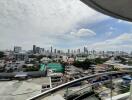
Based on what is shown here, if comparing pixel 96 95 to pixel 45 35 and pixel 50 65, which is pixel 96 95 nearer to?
pixel 50 65

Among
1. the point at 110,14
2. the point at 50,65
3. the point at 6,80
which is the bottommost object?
the point at 6,80

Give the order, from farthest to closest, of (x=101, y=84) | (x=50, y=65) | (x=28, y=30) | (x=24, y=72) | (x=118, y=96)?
(x=28, y=30) < (x=50, y=65) < (x=24, y=72) < (x=118, y=96) < (x=101, y=84)

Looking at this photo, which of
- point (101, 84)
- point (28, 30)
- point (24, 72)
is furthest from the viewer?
point (28, 30)

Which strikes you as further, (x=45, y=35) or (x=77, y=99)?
(x=45, y=35)

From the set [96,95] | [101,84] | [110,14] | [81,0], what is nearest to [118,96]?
[96,95]

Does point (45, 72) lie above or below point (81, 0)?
below

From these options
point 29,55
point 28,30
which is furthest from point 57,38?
point 29,55
